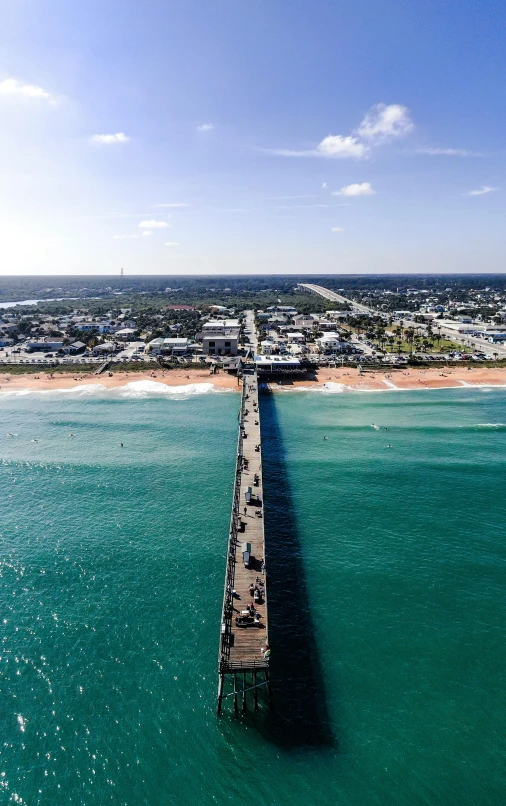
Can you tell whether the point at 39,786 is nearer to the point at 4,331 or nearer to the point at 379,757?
the point at 379,757

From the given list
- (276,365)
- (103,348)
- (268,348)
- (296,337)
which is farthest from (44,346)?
(296,337)

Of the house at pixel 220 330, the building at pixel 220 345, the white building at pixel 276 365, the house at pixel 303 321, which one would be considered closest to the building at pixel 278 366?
the white building at pixel 276 365

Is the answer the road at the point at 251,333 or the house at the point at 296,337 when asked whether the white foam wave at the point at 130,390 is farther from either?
the house at the point at 296,337

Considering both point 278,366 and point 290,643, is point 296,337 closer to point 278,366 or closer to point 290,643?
point 278,366

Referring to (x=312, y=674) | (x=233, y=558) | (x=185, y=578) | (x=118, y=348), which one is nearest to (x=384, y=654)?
(x=312, y=674)

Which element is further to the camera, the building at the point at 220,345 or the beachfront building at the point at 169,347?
the building at the point at 220,345

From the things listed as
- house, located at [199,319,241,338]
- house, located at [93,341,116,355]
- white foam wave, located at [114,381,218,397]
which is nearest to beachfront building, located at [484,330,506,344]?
house, located at [199,319,241,338]
